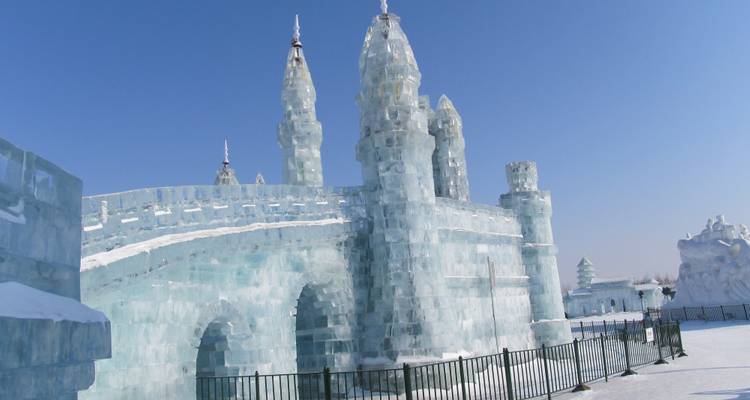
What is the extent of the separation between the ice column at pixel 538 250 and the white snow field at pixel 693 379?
Answer: 4.50m

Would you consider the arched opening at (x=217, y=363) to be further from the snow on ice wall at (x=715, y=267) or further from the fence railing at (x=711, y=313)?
the snow on ice wall at (x=715, y=267)

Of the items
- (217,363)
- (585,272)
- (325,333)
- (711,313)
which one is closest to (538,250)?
(325,333)

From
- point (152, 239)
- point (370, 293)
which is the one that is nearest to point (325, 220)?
point (370, 293)

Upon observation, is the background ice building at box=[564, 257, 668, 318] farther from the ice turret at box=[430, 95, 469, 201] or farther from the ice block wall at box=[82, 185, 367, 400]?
the ice block wall at box=[82, 185, 367, 400]

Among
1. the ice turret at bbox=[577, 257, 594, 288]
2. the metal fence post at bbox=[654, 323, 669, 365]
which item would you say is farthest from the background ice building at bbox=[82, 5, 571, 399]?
the ice turret at bbox=[577, 257, 594, 288]

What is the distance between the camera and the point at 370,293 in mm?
15602

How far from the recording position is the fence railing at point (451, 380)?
11617 millimetres

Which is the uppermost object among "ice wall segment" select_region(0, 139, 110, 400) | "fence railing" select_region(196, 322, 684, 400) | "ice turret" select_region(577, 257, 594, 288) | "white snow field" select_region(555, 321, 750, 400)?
"ice turret" select_region(577, 257, 594, 288)

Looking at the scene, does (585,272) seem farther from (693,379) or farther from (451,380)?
(451,380)

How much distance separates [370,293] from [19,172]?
1299 cm

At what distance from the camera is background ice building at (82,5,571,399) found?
34.9ft

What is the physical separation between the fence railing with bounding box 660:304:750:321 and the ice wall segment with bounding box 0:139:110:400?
31700 millimetres

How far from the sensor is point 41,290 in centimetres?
311

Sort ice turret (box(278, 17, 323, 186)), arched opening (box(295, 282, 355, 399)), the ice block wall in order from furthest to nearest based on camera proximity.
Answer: ice turret (box(278, 17, 323, 186)) → arched opening (box(295, 282, 355, 399)) → the ice block wall
